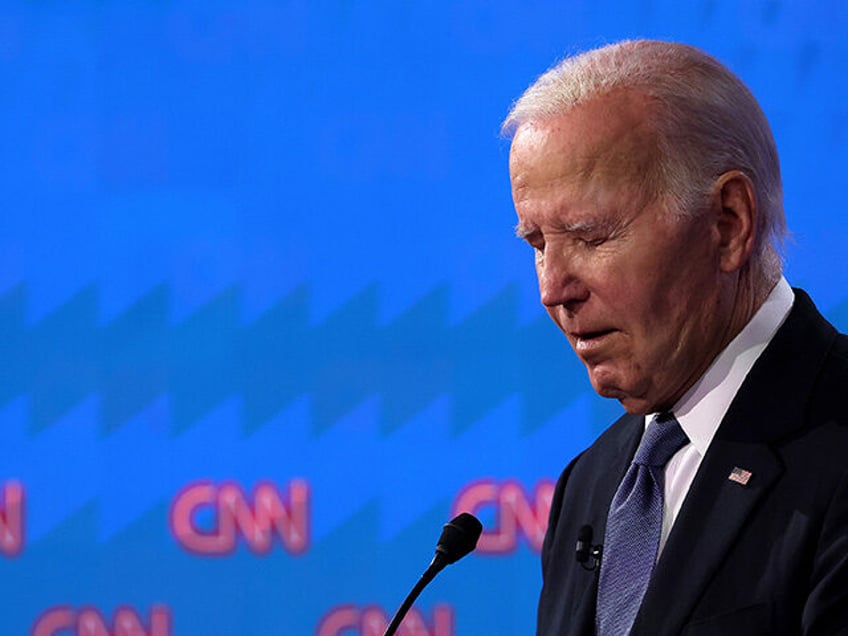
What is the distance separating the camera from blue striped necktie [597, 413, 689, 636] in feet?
5.17

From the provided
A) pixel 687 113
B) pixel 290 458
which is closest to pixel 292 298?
pixel 290 458

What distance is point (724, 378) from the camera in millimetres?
1593

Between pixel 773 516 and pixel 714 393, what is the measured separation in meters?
0.19

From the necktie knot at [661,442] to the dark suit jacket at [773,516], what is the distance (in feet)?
0.30

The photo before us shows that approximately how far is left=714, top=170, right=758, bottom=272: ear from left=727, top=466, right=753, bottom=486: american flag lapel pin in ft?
0.78

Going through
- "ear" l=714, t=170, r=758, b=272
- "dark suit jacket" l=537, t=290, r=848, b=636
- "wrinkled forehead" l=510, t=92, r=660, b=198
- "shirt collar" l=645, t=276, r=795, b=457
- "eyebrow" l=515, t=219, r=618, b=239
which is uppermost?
"wrinkled forehead" l=510, t=92, r=660, b=198

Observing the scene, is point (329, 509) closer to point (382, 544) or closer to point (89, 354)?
point (382, 544)

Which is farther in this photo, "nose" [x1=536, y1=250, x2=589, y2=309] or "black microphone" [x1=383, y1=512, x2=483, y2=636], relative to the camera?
"black microphone" [x1=383, y1=512, x2=483, y2=636]

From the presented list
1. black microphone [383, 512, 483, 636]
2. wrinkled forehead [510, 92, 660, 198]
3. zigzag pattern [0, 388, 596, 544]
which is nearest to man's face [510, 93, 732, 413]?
wrinkled forehead [510, 92, 660, 198]

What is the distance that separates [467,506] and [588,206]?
1.32m

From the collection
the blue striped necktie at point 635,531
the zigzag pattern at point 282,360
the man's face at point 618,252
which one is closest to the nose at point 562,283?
the man's face at point 618,252

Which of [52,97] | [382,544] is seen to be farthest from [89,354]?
[382,544]

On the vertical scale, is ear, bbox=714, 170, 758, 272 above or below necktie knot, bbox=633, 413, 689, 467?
above

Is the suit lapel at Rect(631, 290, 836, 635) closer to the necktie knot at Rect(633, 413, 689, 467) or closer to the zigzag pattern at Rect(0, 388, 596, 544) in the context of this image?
the necktie knot at Rect(633, 413, 689, 467)
